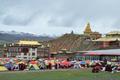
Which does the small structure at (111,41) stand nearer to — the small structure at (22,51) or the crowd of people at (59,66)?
the small structure at (22,51)

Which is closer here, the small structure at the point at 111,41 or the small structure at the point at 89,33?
the small structure at the point at 111,41

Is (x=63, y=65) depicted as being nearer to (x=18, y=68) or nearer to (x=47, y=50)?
(x=18, y=68)

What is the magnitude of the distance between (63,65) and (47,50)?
3548 inches

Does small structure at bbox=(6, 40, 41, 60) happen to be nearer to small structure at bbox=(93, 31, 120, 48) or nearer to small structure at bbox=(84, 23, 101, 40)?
small structure at bbox=(93, 31, 120, 48)

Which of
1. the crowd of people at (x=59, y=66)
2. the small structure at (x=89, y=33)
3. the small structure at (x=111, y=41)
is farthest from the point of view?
the small structure at (x=89, y=33)

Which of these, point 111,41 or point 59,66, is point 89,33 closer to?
point 111,41

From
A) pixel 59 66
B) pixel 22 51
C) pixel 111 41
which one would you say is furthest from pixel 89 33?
pixel 59 66

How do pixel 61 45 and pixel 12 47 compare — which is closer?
pixel 12 47

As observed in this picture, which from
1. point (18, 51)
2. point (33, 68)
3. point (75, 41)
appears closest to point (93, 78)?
point (33, 68)

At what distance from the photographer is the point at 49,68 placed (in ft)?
156

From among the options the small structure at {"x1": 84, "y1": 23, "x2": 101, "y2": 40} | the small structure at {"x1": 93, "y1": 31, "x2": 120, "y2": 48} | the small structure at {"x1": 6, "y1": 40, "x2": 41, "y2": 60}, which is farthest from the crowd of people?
the small structure at {"x1": 84, "y1": 23, "x2": 101, "y2": 40}

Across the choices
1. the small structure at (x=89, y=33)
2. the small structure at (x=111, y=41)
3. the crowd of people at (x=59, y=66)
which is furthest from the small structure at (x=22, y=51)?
the crowd of people at (x=59, y=66)

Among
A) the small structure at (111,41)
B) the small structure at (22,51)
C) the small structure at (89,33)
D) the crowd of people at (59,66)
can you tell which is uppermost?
the small structure at (89,33)

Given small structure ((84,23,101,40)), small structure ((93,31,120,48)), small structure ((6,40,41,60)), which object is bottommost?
small structure ((6,40,41,60))
